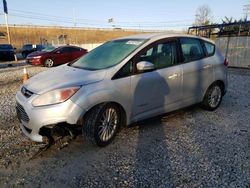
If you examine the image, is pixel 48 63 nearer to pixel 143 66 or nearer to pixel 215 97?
pixel 215 97

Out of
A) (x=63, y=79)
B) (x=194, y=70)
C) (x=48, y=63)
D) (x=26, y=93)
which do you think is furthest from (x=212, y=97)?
(x=48, y=63)

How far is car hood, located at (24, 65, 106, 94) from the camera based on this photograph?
3.51 meters

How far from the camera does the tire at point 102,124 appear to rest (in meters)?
3.53

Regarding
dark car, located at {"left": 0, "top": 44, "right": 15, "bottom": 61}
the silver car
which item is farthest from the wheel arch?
dark car, located at {"left": 0, "top": 44, "right": 15, "bottom": 61}

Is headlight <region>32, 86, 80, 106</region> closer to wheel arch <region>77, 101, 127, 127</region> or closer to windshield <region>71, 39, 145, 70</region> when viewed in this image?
wheel arch <region>77, 101, 127, 127</region>

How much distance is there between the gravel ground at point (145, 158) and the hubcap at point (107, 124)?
0.66 feet

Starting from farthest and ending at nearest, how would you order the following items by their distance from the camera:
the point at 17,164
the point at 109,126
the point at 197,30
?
1. the point at 197,30
2. the point at 109,126
3. the point at 17,164

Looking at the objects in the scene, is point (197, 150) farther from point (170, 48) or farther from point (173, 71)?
point (170, 48)

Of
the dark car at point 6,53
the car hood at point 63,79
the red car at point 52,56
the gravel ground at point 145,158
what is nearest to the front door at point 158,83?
the gravel ground at point 145,158

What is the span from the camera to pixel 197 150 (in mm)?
3717

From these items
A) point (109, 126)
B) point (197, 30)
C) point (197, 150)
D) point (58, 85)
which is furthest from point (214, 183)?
point (197, 30)

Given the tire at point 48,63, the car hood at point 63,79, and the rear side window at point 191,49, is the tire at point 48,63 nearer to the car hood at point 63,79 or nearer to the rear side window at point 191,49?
the car hood at point 63,79

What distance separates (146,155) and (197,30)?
51.1 ft

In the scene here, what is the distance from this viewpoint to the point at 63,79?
3.69 meters
